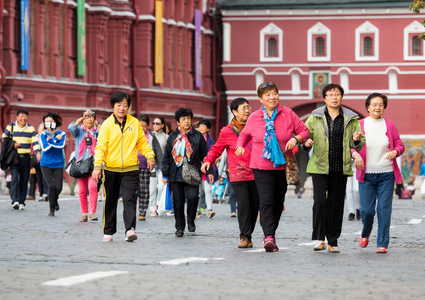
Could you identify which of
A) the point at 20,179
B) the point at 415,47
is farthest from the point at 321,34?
the point at 20,179

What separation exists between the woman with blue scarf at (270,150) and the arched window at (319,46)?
42158mm

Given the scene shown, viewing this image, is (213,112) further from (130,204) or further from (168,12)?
(130,204)

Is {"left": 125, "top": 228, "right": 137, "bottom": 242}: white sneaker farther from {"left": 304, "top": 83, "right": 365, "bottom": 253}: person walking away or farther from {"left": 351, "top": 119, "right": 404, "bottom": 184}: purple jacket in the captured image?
{"left": 351, "top": 119, "right": 404, "bottom": 184}: purple jacket

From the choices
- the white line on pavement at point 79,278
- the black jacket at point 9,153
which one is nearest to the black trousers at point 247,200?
the white line on pavement at point 79,278

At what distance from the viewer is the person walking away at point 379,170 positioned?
12.7 metres

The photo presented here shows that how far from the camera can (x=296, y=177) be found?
12.5 metres

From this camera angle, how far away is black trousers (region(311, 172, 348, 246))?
12.5m

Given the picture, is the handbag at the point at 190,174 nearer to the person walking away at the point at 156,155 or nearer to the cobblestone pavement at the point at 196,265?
the cobblestone pavement at the point at 196,265

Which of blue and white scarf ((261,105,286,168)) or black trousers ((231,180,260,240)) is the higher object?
blue and white scarf ((261,105,286,168))

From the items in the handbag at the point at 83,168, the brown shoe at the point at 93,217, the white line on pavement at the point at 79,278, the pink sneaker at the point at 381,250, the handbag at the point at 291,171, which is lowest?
the brown shoe at the point at 93,217

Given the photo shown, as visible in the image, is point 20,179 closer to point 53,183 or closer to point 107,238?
point 53,183

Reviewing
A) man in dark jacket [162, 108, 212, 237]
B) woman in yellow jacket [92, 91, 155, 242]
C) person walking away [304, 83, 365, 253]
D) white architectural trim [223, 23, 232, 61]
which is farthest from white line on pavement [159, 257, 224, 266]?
white architectural trim [223, 23, 232, 61]

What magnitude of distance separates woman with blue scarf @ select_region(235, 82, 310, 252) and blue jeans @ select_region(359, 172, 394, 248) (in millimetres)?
896

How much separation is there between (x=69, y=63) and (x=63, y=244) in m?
29.2
